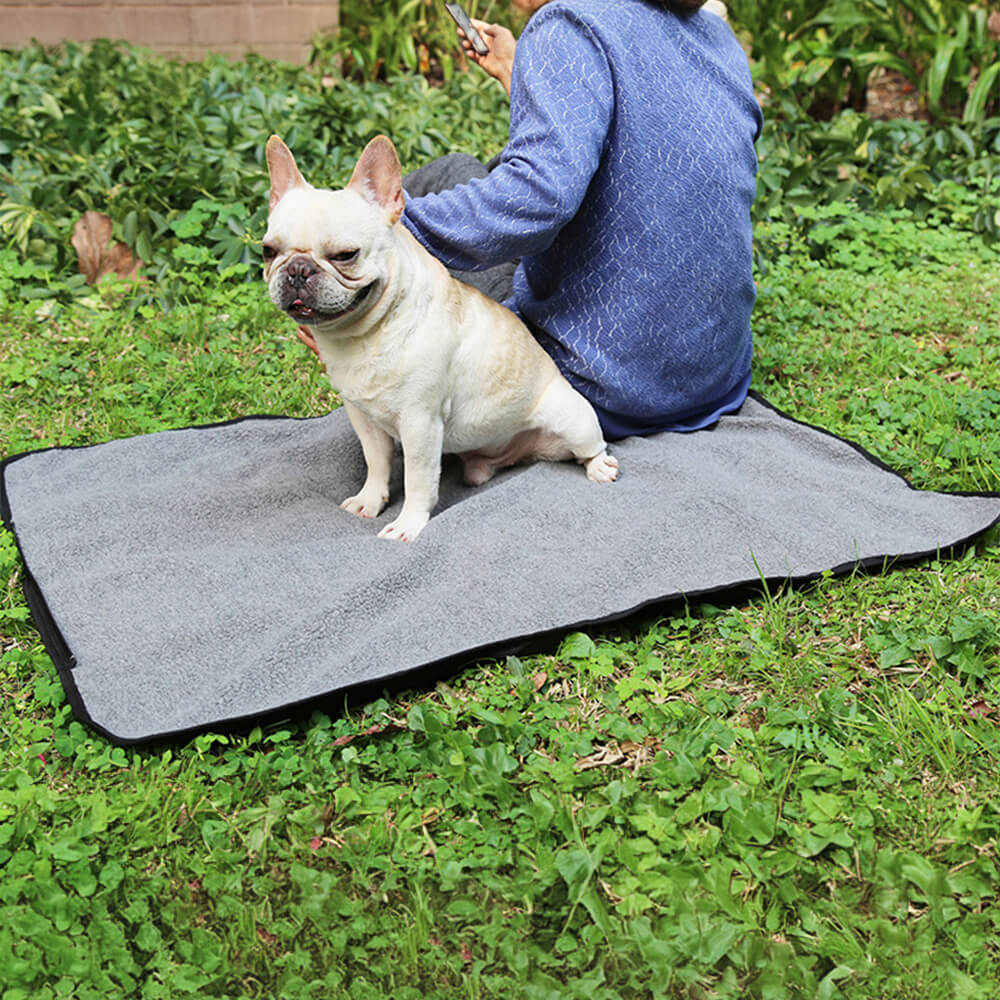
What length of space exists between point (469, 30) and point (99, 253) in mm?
2284

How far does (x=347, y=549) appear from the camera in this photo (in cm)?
294

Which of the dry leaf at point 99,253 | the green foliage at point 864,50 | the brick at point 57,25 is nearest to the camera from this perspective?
the dry leaf at point 99,253

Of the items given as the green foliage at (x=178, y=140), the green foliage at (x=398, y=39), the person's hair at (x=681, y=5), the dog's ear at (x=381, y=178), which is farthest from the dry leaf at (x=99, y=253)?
the green foliage at (x=398, y=39)

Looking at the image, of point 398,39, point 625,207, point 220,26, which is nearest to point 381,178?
point 625,207

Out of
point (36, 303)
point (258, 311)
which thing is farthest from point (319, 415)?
point (36, 303)

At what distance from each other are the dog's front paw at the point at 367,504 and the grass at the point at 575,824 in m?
0.76

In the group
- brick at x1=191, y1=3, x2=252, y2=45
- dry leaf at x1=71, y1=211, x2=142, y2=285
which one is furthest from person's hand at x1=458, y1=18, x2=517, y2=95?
brick at x1=191, y1=3, x2=252, y2=45

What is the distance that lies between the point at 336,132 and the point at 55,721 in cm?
444

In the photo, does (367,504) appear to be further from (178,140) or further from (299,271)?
(178,140)

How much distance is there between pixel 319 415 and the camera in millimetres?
3934

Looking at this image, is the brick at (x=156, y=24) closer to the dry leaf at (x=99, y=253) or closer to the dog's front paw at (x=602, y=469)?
the dry leaf at (x=99, y=253)

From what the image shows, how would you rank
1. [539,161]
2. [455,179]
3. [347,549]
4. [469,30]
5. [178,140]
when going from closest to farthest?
[539,161] → [347,549] → [469,30] → [455,179] → [178,140]

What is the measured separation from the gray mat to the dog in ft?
0.32

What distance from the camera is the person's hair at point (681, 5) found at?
304 centimetres
